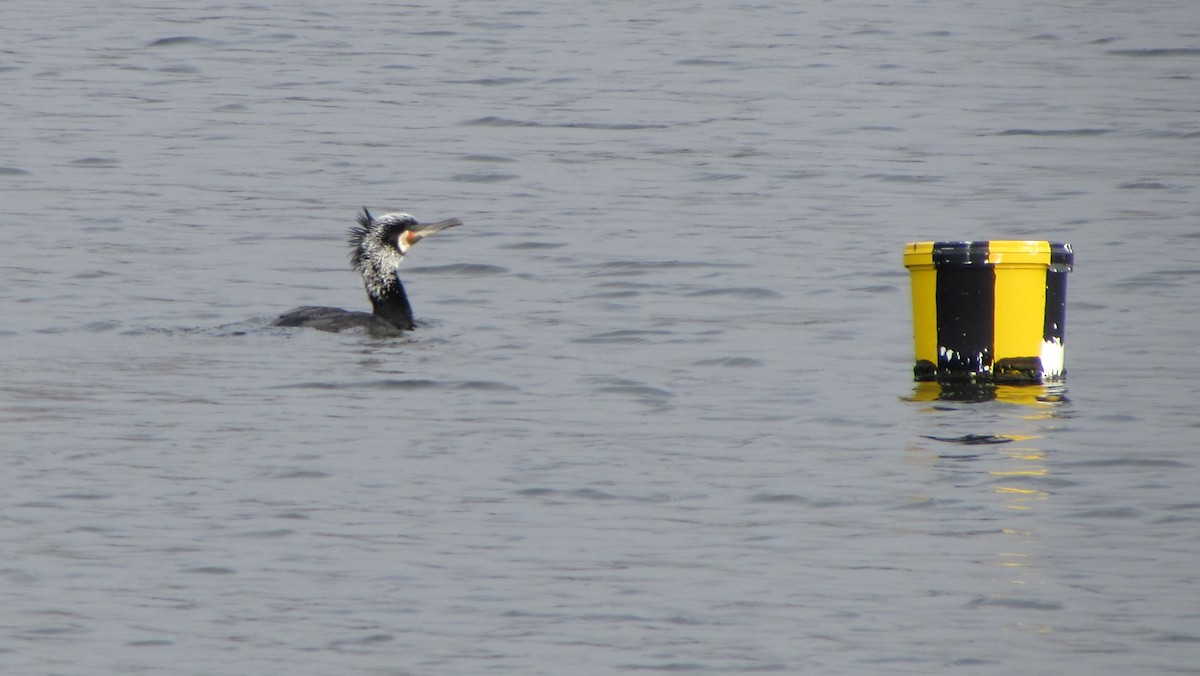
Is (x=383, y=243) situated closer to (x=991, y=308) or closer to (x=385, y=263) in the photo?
(x=385, y=263)

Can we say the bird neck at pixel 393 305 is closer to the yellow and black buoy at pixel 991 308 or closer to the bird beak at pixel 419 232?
the bird beak at pixel 419 232

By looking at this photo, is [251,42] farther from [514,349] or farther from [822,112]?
[514,349]

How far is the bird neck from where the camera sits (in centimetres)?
1515

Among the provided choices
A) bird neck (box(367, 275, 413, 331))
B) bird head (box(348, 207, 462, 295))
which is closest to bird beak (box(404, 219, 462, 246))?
bird head (box(348, 207, 462, 295))

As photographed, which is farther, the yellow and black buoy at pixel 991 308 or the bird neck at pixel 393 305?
the bird neck at pixel 393 305

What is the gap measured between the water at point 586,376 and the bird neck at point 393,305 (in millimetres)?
278

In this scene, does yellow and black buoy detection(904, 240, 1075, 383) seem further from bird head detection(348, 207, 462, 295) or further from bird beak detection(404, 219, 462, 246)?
bird beak detection(404, 219, 462, 246)

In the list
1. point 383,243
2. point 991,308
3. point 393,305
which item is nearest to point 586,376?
point 991,308

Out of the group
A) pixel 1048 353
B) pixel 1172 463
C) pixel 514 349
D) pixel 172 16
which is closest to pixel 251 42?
pixel 172 16

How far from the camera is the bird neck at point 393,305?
15.1 m

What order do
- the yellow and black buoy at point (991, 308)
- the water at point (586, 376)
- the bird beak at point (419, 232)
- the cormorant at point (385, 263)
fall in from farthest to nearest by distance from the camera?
the bird beak at point (419, 232), the cormorant at point (385, 263), the yellow and black buoy at point (991, 308), the water at point (586, 376)

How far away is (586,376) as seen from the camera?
1294 centimetres

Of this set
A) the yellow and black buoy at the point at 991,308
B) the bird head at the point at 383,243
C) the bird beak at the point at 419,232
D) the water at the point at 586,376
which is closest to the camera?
the water at the point at 586,376

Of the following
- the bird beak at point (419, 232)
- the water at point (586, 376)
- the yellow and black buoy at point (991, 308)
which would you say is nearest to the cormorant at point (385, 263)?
the bird beak at point (419, 232)
